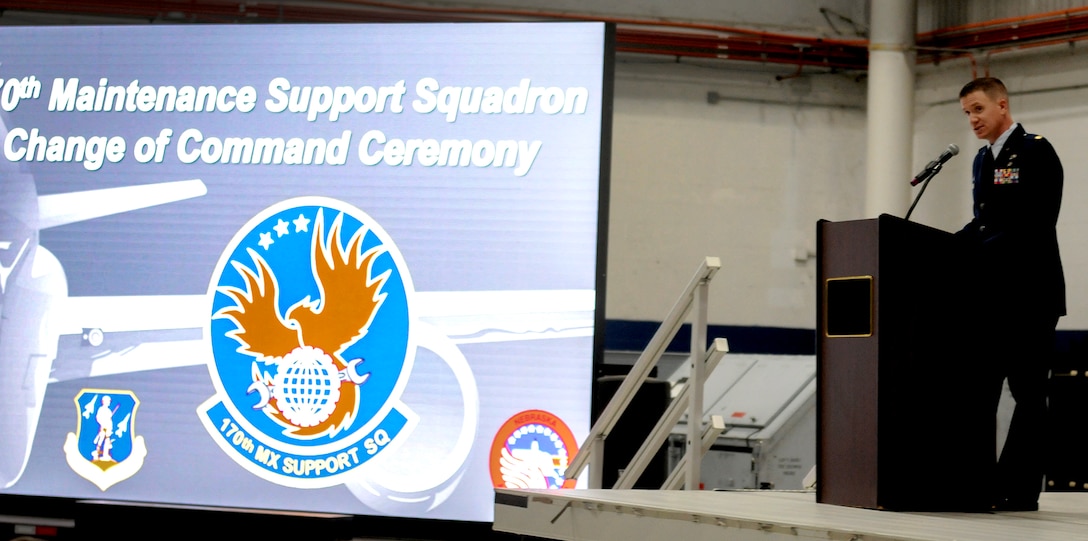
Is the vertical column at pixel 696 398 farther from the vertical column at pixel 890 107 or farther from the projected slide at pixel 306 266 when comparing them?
the vertical column at pixel 890 107

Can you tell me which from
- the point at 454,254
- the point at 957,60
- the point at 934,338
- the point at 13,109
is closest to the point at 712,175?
the point at 957,60

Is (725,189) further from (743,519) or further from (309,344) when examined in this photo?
(743,519)

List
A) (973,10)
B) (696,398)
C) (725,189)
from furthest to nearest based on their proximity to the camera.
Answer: (725,189), (973,10), (696,398)

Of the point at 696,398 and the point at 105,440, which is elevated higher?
the point at 696,398

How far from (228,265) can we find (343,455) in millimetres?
1010

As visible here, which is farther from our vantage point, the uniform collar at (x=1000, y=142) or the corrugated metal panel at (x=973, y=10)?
the corrugated metal panel at (x=973, y=10)

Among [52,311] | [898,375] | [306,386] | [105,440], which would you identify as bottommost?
[105,440]

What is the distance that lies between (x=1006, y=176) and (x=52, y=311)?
13.9ft

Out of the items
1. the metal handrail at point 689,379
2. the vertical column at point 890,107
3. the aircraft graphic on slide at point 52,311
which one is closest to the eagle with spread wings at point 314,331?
the aircraft graphic on slide at point 52,311

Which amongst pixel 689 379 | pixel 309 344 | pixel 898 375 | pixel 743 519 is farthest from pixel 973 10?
pixel 743 519

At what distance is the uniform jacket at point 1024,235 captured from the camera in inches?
103

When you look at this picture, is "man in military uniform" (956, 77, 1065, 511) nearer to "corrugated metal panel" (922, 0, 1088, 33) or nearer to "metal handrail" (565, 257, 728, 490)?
"metal handrail" (565, 257, 728, 490)

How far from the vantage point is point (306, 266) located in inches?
202

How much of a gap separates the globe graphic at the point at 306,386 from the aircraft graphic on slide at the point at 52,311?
1.25ft
